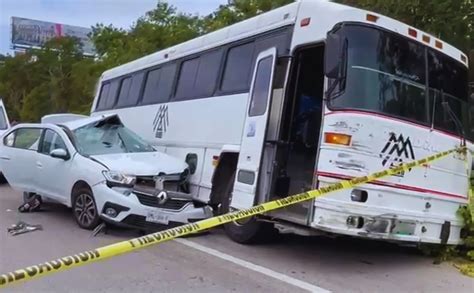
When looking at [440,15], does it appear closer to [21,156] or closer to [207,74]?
[207,74]

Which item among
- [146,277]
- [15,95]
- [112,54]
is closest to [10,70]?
[15,95]

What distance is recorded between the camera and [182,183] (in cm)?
862

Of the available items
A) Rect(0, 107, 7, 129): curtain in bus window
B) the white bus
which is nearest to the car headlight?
the white bus

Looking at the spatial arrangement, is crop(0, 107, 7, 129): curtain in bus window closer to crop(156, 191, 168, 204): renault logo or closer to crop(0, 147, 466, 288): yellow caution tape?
crop(156, 191, 168, 204): renault logo

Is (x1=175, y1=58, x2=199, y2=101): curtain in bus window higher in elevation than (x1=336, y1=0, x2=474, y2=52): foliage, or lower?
lower

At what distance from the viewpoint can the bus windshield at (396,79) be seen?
609 centimetres

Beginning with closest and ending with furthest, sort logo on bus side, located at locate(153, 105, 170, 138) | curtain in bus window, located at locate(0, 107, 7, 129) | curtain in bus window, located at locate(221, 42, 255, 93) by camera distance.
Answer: curtain in bus window, located at locate(221, 42, 255, 93) < logo on bus side, located at locate(153, 105, 170, 138) < curtain in bus window, located at locate(0, 107, 7, 129)

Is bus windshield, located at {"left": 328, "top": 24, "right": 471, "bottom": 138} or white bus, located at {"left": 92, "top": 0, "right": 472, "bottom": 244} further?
bus windshield, located at {"left": 328, "top": 24, "right": 471, "bottom": 138}

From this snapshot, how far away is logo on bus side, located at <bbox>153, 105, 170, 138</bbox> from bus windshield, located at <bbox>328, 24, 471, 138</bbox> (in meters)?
4.84

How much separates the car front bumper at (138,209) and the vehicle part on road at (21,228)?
1150 millimetres

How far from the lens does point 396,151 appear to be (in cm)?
614

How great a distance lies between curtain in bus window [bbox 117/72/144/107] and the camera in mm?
11984

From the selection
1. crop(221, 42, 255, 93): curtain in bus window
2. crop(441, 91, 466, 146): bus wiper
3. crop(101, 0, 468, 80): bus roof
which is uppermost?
crop(101, 0, 468, 80): bus roof

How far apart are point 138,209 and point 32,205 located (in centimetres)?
323
